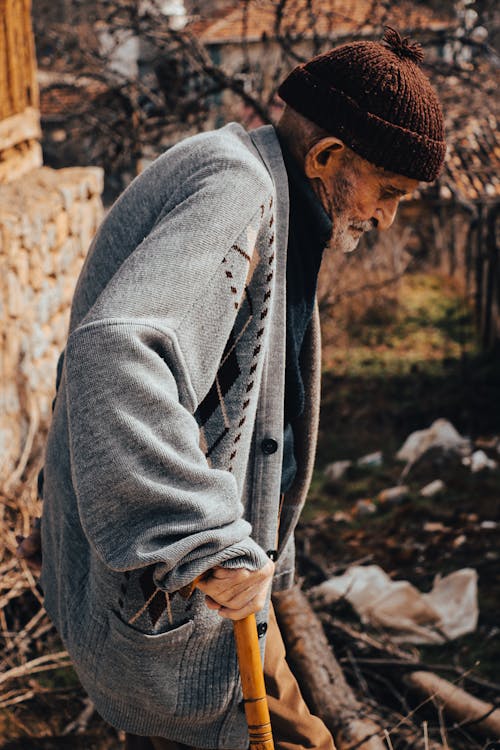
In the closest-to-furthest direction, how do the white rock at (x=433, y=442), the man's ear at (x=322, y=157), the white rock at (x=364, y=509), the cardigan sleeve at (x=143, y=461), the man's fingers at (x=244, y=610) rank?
1. the cardigan sleeve at (x=143, y=461)
2. the man's fingers at (x=244, y=610)
3. the man's ear at (x=322, y=157)
4. the white rock at (x=364, y=509)
5. the white rock at (x=433, y=442)

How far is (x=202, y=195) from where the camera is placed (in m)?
1.49

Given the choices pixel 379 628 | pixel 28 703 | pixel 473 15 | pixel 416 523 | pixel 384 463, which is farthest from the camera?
pixel 473 15

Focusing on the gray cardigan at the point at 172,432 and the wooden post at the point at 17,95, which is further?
the wooden post at the point at 17,95

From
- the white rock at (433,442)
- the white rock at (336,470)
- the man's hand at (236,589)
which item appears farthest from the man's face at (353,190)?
the white rock at (433,442)

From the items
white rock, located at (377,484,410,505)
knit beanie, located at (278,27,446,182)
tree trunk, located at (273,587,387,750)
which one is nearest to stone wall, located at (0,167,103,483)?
tree trunk, located at (273,587,387,750)

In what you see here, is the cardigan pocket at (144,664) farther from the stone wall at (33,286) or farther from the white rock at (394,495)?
the white rock at (394,495)

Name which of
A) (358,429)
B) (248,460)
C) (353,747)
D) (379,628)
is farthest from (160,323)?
(358,429)

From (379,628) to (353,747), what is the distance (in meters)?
1.09

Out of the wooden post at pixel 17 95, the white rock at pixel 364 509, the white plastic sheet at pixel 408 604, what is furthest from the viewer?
the white rock at pixel 364 509

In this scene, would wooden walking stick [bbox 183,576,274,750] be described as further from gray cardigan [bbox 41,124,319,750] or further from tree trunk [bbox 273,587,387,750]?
tree trunk [bbox 273,587,387,750]

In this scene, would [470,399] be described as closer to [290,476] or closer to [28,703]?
[28,703]

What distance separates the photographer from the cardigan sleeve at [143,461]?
1396 mm

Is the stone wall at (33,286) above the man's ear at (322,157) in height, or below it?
below

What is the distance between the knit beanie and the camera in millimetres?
1624
